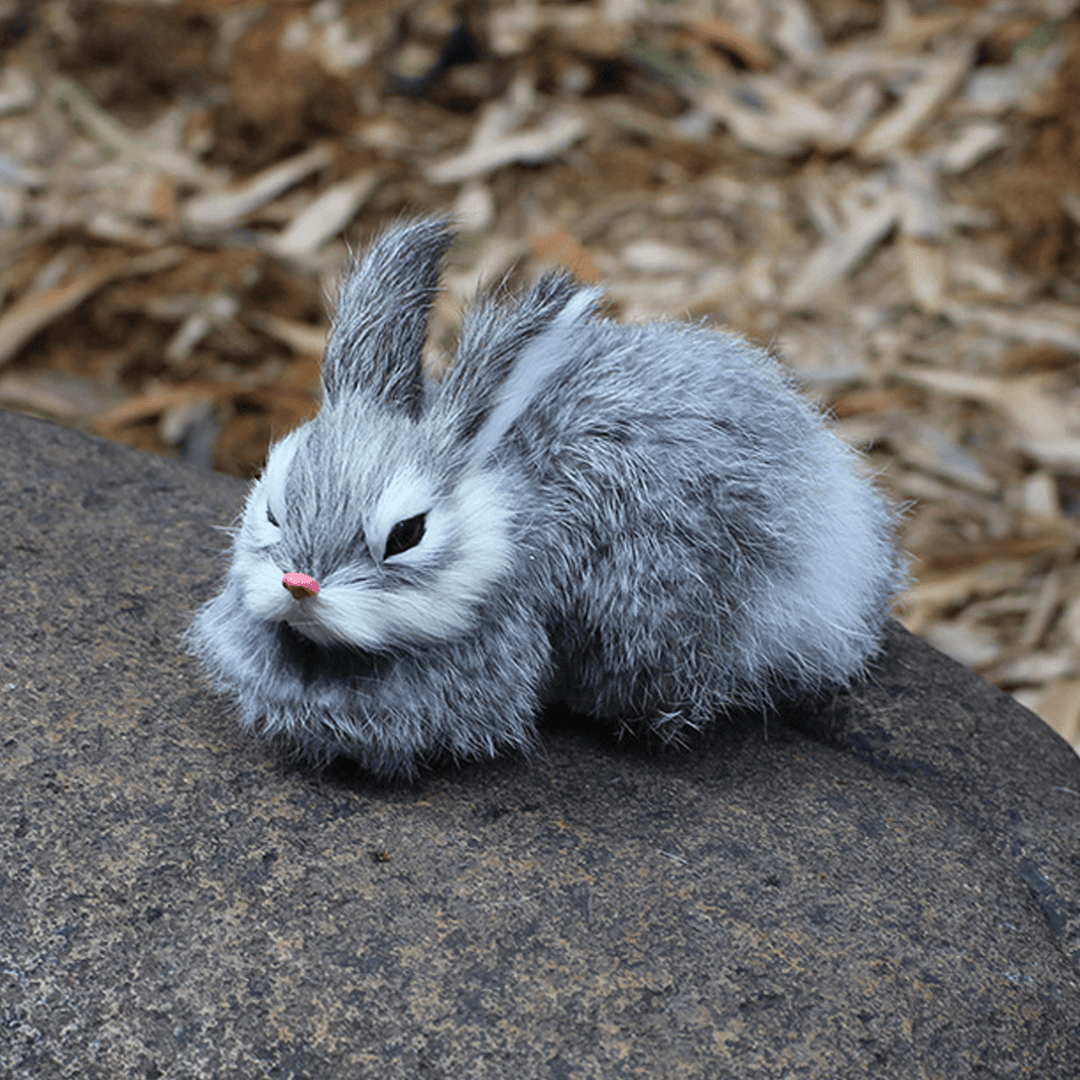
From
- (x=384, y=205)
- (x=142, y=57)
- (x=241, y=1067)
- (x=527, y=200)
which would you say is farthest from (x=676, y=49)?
(x=241, y=1067)

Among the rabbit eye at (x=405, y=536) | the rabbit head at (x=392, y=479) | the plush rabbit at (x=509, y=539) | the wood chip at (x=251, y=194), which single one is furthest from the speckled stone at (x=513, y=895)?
the wood chip at (x=251, y=194)

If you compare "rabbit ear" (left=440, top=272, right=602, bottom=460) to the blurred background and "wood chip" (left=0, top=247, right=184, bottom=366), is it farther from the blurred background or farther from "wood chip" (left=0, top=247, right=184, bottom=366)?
"wood chip" (left=0, top=247, right=184, bottom=366)

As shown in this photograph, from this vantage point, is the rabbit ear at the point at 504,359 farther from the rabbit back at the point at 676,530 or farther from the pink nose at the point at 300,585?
the pink nose at the point at 300,585

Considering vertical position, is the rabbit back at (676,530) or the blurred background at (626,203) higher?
the rabbit back at (676,530)

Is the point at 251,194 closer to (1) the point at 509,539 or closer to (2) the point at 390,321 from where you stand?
(2) the point at 390,321

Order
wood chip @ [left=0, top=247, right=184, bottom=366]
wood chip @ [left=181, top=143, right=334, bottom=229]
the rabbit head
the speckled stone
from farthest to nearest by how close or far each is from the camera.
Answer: wood chip @ [left=181, top=143, right=334, bottom=229], wood chip @ [left=0, top=247, right=184, bottom=366], the rabbit head, the speckled stone

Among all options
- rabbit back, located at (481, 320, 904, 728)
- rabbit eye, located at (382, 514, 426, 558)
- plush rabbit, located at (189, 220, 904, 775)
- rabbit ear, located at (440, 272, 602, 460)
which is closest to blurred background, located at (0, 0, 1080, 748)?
rabbit back, located at (481, 320, 904, 728)
